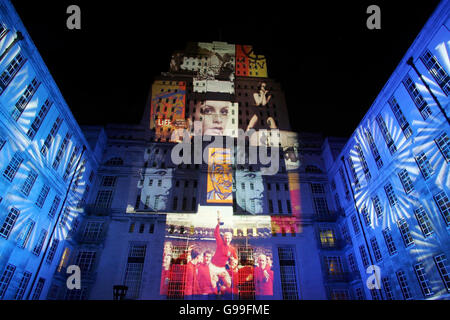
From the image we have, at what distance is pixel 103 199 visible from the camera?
1442 inches

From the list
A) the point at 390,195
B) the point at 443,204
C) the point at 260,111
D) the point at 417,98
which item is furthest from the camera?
the point at 260,111

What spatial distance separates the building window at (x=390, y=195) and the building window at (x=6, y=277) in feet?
117

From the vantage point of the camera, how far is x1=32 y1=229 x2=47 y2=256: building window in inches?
1013

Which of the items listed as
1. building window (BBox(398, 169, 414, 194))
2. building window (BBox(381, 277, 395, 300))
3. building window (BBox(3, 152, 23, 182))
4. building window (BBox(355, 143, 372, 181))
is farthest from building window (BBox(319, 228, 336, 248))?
building window (BBox(3, 152, 23, 182))

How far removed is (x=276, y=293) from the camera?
31.2 meters

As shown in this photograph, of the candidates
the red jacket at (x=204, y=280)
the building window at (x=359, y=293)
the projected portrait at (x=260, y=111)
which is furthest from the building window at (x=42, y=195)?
the building window at (x=359, y=293)

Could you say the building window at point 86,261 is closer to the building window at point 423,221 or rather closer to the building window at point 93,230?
the building window at point 93,230

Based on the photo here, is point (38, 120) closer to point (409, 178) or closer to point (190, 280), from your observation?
point (190, 280)

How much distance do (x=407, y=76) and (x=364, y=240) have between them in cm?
1745

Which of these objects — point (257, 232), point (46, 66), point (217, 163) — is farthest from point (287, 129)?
point (46, 66)

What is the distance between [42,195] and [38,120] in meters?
7.70

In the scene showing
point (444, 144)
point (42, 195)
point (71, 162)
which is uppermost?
point (71, 162)

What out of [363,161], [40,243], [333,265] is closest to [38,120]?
[40,243]
